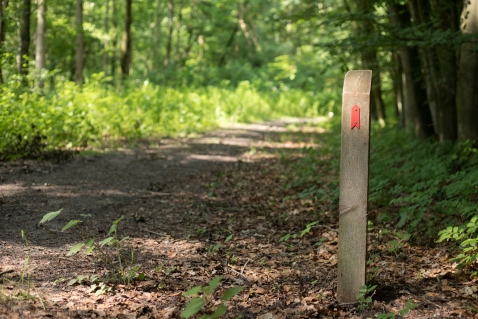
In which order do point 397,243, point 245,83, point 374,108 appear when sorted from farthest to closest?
1. point 245,83
2. point 374,108
3. point 397,243

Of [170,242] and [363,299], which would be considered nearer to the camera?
[363,299]

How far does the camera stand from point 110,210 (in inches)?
257

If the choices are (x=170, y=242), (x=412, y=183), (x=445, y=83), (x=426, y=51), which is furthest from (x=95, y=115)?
(x=412, y=183)

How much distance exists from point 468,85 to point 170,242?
16.7 ft

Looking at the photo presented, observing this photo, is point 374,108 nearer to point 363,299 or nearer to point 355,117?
point 355,117

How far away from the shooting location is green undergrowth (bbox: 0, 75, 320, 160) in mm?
9312

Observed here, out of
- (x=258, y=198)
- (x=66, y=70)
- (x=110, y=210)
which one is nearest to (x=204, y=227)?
(x=110, y=210)

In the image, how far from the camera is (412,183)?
24.0ft

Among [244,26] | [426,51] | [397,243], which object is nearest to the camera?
[397,243]

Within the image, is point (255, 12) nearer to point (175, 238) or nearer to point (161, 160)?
point (161, 160)

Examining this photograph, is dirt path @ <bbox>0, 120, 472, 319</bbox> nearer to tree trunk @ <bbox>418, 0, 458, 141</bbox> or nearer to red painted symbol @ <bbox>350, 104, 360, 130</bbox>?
red painted symbol @ <bbox>350, 104, 360, 130</bbox>

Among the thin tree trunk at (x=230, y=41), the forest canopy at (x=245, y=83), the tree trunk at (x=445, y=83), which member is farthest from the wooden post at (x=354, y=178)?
the thin tree trunk at (x=230, y=41)

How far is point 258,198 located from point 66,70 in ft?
107

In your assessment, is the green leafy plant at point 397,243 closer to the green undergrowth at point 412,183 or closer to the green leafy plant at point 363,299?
the green undergrowth at point 412,183
